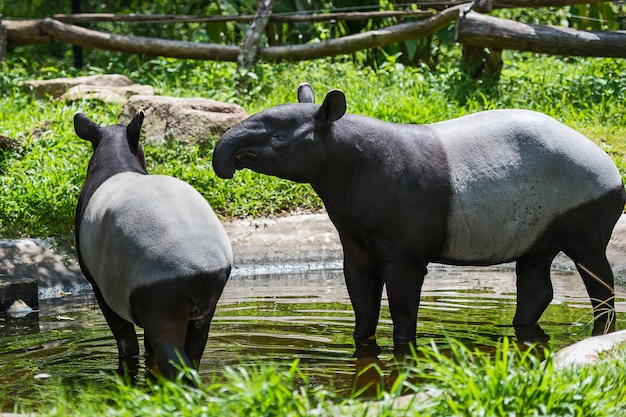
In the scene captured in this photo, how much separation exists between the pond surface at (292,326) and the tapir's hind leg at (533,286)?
14 centimetres

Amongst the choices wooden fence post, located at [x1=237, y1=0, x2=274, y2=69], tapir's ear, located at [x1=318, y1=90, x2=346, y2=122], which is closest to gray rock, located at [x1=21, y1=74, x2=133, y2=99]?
wooden fence post, located at [x1=237, y1=0, x2=274, y2=69]

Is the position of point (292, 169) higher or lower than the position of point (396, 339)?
higher

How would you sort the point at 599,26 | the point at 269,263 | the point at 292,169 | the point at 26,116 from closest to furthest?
1. the point at 292,169
2. the point at 269,263
3. the point at 26,116
4. the point at 599,26

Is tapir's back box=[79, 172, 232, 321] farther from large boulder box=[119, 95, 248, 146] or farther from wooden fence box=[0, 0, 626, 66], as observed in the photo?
wooden fence box=[0, 0, 626, 66]

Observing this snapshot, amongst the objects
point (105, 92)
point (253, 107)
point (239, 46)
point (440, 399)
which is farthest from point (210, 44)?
point (440, 399)

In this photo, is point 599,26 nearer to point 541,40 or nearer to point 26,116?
point 541,40

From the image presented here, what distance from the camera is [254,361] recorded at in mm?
6031

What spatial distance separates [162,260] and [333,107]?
5.30 ft

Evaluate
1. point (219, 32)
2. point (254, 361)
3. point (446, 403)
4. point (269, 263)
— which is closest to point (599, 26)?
point (219, 32)

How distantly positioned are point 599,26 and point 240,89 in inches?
243

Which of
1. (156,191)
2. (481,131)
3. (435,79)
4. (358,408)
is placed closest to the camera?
(358,408)

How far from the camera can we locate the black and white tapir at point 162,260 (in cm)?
489

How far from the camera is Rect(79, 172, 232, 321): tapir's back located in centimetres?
489

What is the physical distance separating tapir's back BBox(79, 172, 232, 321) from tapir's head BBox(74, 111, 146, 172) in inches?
26.5
